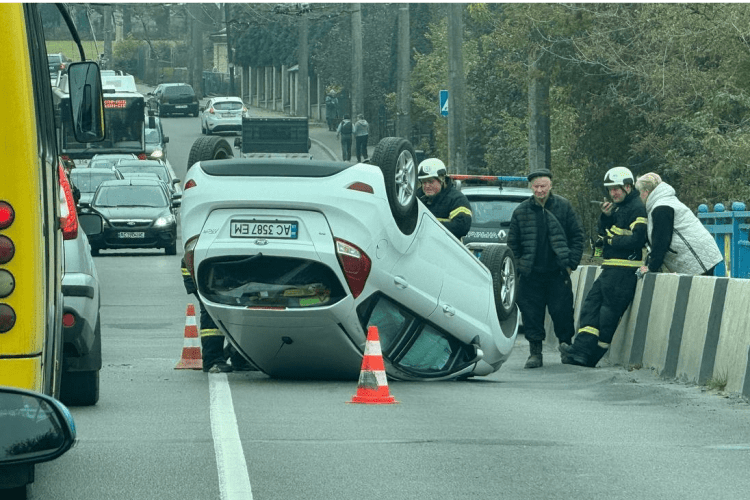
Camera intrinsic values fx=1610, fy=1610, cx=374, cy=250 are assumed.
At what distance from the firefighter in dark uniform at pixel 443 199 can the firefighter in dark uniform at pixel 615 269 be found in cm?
127

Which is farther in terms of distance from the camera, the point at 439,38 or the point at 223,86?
the point at 223,86

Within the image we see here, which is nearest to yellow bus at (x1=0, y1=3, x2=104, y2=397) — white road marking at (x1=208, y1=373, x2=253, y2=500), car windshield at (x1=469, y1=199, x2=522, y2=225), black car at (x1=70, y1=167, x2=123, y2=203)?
white road marking at (x1=208, y1=373, x2=253, y2=500)

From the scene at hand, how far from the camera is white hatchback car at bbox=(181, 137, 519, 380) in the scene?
36.7 feet

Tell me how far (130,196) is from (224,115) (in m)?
41.4

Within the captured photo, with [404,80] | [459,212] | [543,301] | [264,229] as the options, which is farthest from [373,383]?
[404,80]

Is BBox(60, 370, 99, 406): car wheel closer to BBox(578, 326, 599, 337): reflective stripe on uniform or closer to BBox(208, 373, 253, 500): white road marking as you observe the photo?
BBox(208, 373, 253, 500): white road marking

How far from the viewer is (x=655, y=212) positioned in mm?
13609

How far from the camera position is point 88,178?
43125mm

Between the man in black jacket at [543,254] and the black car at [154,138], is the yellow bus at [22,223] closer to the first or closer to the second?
the man in black jacket at [543,254]

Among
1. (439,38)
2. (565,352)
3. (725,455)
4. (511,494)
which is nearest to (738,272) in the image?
(565,352)

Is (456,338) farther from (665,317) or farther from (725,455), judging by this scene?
(725,455)

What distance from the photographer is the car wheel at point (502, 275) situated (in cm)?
1352

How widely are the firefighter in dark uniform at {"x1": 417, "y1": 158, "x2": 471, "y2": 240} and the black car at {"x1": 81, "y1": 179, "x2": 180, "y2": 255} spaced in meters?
19.3

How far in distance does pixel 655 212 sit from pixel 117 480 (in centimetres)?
734
